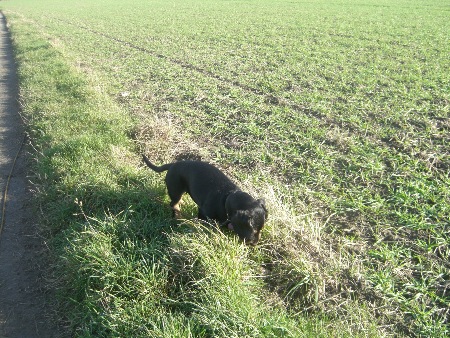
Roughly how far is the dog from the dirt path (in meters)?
1.60

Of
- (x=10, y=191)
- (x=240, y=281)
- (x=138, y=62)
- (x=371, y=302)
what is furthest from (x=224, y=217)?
(x=138, y=62)

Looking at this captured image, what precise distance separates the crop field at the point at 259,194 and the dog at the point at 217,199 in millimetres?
175

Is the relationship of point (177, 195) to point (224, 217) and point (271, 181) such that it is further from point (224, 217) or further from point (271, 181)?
point (271, 181)

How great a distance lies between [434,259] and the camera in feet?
11.9

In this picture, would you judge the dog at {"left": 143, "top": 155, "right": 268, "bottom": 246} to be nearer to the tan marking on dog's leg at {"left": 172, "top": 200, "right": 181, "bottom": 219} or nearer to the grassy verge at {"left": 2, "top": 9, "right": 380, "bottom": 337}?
the tan marking on dog's leg at {"left": 172, "top": 200, "right": 181, "bottom": 219}

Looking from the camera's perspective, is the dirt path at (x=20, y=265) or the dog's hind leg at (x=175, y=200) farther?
the dog's hind leg at (x=175, y=200)

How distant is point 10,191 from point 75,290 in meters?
2.62

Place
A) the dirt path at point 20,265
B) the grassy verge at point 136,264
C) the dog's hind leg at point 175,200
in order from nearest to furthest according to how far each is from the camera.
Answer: the grassy verge at point 136,264
the dirt path at point 20,265
the dog's hind leg at point 175,200

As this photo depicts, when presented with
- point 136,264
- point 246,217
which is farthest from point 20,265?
point 246,217

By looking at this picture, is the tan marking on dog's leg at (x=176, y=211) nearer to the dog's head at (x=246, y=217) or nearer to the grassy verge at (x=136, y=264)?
the grassy verge at (x=136, y=264)

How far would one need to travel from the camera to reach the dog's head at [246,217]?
329 cm

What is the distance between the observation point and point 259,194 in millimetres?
4363

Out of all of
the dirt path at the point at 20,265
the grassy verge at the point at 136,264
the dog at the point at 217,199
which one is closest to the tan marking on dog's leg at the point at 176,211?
the dog at the point at 217,199

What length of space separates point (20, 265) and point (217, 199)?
2.21 metres
